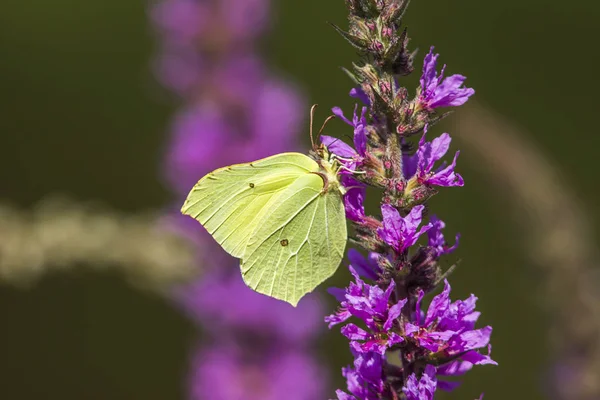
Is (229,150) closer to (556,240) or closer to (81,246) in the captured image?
(81,246)

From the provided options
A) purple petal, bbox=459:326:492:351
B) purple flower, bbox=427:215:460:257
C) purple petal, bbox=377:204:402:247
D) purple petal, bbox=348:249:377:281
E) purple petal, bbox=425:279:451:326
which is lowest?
purple petal, bbox=348:249:377:281

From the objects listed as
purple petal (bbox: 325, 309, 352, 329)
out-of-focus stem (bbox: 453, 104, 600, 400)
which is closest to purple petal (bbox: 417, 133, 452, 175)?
purple petal (bbox: 325, 309, 352, 329)

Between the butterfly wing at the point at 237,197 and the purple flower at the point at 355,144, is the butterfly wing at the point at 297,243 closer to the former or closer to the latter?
the butterfly wing at the point at 237,197

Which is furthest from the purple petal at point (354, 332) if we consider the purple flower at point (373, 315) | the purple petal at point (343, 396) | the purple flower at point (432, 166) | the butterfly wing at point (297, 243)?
the butterfly wing at point (297, 243)

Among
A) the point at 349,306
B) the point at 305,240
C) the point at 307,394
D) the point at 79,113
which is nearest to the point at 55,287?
the point at 79,113

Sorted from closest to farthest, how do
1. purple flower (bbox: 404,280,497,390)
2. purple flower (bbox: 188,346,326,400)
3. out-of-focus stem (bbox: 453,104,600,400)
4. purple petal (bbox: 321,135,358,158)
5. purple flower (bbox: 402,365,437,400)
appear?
purple flower (bbox: 402,365,437,400) → purple flower (bbox: 404,280,497,390) → purple petal (bbox: 321,135,358,158) → out-of-focus stem (bbox: 453,104,600,400) → purple flower (bbox: 188,346,326,400)

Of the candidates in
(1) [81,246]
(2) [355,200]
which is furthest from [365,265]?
(1) [81,246]

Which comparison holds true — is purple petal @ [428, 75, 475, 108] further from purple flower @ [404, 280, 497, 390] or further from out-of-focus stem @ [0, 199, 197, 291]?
out-of-focus stem @ [0, 199, 197, 291]
